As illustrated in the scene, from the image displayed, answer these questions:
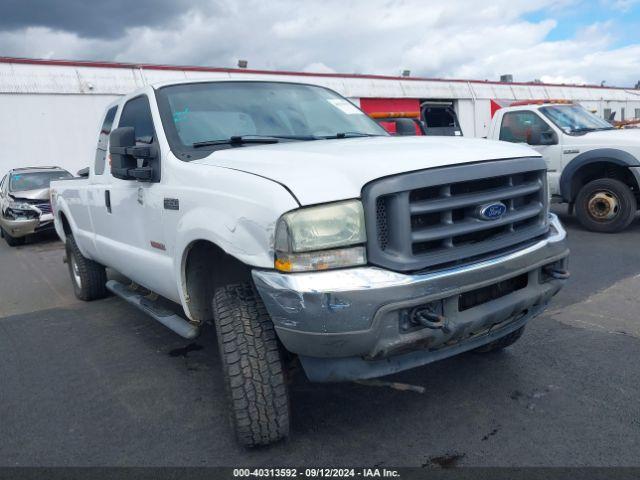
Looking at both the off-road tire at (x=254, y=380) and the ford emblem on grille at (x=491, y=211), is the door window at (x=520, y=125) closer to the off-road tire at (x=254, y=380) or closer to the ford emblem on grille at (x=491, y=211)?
the ford emblem on grille at (x=491, y=211)

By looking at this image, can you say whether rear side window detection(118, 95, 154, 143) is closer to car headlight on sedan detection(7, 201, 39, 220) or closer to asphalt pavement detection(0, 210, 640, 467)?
asphalt pavement detection(0, 210, 640, 467)

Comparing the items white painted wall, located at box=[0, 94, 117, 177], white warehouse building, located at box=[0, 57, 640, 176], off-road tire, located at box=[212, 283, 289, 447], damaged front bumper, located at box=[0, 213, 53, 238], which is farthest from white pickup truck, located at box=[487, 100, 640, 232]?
white painted wall, located at box=[0, 94, 117, 177]

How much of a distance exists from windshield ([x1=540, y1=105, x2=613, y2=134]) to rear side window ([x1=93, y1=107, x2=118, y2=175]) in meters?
6.28

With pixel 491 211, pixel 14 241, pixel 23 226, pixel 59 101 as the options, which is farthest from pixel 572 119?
pixel 59 101

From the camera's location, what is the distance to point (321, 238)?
2312 millimetres

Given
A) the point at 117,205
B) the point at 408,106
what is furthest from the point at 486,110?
the point at 117,205

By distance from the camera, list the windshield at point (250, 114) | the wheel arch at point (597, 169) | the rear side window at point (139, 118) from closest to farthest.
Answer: the windshield at point (250, 114)
the rear side window at point (139, 118)
the wheel arch at point (597, 169)

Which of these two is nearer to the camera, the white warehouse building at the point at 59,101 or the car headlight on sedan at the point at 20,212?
the car headlight on sedan at the point at 20,212

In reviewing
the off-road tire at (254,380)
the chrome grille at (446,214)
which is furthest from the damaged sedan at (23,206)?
the chrome grille at (446,214)

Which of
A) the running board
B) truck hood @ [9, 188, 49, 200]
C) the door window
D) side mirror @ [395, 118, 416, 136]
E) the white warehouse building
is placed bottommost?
the running board

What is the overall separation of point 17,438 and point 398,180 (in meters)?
2.43

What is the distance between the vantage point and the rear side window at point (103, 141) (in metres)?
4.62

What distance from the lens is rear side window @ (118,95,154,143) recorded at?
3.66m

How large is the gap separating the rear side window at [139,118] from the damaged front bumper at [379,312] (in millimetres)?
1776
